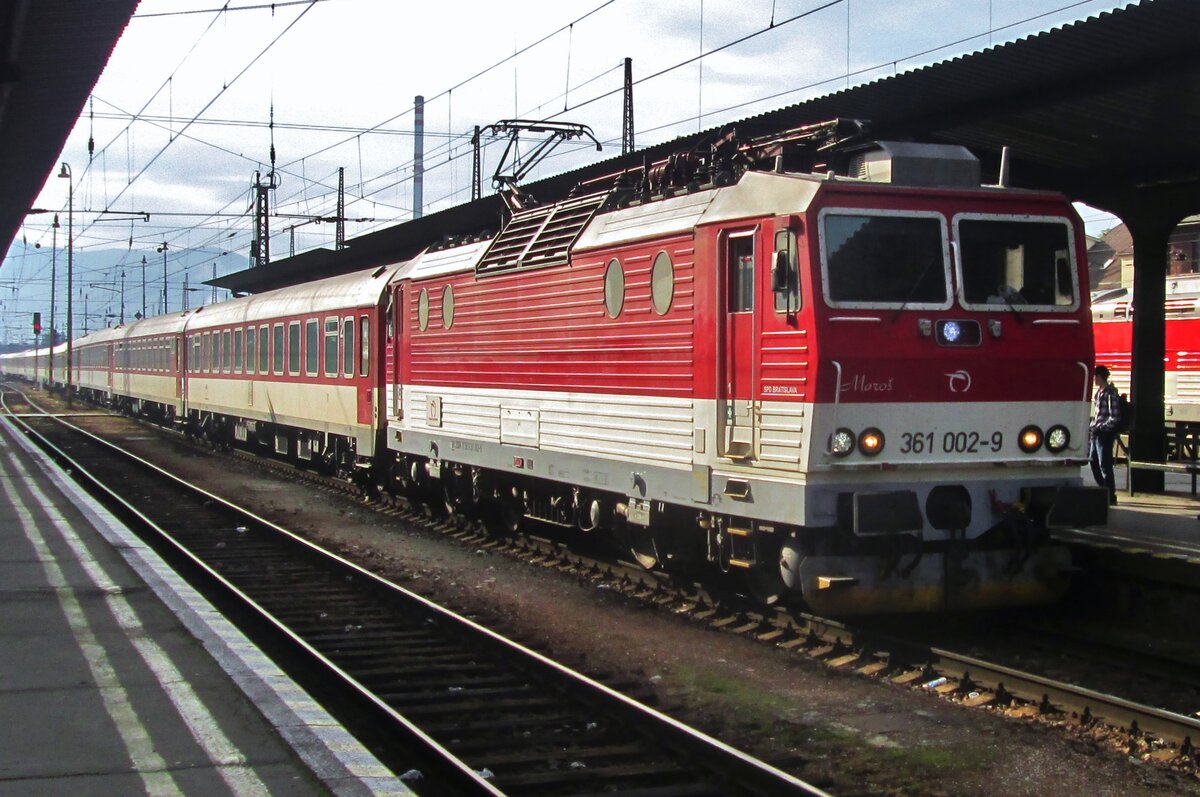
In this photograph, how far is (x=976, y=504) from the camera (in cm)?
921

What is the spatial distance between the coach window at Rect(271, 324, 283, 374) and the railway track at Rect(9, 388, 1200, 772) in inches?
533

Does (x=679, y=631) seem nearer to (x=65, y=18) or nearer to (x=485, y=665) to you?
(x=485, y=665)

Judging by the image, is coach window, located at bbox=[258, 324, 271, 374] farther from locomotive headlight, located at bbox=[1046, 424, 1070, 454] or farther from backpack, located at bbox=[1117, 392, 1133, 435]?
locomotive headlight, located at bbox=[1046, 424, 1070, 454]

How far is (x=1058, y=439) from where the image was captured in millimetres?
9484

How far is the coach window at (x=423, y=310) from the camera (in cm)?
1603

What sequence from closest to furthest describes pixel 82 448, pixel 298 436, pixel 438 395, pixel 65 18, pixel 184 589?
pixel 184 589 < pixel 65 18 < pixel 438 395 < pixel 298 436 < pixel 82 448

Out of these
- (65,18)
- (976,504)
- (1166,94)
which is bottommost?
(976,504)

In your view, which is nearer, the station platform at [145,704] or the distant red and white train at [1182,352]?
the station platform at [145,704]

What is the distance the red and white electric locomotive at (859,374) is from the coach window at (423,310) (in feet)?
17.8

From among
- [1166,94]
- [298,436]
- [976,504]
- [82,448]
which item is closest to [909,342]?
[976,504]

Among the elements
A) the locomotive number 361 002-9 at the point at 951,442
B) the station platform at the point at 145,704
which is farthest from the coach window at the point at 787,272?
the station platform at the point at 145,704

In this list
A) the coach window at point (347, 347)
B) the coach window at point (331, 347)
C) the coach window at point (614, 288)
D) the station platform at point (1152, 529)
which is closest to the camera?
the station platform at point (1152, 529)

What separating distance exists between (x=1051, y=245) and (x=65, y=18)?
919cm

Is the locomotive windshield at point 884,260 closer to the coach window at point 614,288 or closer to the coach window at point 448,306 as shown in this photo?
the coach window at point 614,288
